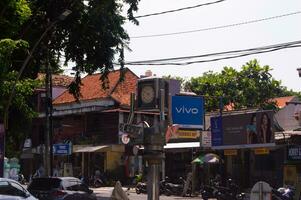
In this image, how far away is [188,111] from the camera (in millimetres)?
19688

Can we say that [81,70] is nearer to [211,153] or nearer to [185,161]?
[211,153]

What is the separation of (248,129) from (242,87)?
2525 cm

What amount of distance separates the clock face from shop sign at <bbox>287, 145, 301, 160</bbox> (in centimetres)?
2328

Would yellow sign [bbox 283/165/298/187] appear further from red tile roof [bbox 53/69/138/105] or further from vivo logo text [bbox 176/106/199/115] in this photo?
red tile roof [bbox 53/69/138/105]

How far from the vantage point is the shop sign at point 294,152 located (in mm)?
32141

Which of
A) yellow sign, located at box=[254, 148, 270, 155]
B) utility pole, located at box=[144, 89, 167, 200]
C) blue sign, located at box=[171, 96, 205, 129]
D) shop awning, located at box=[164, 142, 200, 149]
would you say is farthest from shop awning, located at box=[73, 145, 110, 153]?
utility pole, located at box=[144, 89, 167, 200]

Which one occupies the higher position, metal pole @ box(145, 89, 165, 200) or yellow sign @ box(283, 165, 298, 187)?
metal pole @ box(145, 89, 165, 200)

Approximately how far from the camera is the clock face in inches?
400

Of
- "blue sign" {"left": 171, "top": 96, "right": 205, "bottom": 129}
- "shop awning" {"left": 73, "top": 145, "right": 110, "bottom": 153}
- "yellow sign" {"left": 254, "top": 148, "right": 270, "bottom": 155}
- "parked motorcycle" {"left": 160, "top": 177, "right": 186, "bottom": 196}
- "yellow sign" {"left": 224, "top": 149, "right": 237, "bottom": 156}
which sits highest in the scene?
"blue sign" {"left": 171, "top": 96, "right": 205, "bottom": 129}

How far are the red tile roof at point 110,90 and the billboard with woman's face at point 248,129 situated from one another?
40.9 ft

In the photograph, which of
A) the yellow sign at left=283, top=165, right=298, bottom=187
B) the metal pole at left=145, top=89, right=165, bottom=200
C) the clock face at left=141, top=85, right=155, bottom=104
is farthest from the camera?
the yellow sign at left=283, top=165, right=298, bottom=187

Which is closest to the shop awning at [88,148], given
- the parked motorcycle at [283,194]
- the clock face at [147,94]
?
the parked motorcycle at [283,194]

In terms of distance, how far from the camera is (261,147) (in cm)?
3416

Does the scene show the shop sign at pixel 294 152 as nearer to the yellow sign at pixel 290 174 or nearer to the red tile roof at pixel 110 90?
the yellow sign at pixel 290 174
